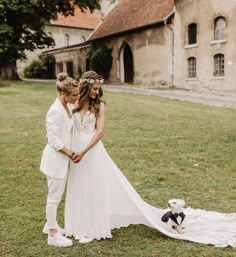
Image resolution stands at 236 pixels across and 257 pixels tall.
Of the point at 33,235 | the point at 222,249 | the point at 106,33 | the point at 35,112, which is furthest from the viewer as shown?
the point at 106,33

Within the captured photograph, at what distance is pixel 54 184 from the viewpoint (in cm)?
491

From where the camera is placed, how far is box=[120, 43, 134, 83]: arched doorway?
35.2 m

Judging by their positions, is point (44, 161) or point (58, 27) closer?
point (44, 161)

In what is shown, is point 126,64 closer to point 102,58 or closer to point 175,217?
point 102,58

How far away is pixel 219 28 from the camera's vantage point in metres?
27.6

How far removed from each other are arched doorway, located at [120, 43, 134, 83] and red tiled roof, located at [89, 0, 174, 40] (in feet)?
5.48

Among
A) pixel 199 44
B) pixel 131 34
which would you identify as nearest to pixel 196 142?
pixel 199 44

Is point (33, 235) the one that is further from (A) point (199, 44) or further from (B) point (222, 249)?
(A) point (199, 44)

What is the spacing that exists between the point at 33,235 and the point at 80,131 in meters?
1.42

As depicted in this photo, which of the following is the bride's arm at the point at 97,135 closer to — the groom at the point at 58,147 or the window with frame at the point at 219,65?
the groom at the point at 58,147

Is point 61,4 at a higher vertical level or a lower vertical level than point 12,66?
higher

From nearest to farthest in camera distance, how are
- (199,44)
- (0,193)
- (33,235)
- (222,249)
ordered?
(222,249)
(33,235)
(0,193)
(199,44)

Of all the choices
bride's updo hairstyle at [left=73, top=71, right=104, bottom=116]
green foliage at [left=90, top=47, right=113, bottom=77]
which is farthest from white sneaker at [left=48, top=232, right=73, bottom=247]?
green foliage at [left=90, top=47, right=113, bottom=77]

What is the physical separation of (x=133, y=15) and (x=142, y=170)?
28.6 m
